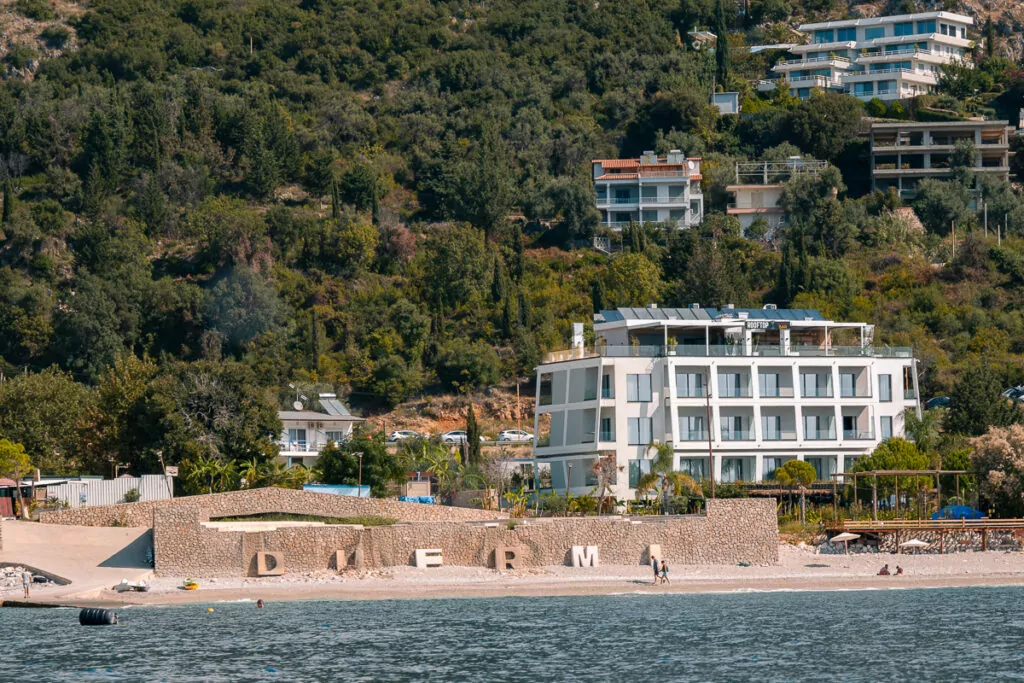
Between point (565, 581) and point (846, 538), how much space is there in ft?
43.4

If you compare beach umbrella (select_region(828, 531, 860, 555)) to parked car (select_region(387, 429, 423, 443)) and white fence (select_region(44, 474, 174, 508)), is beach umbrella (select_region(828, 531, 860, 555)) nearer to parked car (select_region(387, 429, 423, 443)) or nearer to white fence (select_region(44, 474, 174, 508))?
white fence (select_region(44, 474, 174, 508))

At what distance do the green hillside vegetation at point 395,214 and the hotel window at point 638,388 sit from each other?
19704 mm

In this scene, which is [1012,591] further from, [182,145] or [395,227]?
[182,145]

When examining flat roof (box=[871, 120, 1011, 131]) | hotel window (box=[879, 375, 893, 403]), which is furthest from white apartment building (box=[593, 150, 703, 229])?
hotel window (box=[879, 375, 893, 403])

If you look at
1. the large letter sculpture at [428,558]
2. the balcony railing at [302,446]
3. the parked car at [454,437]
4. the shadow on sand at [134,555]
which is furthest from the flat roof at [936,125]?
the shadow on sand at [134,555]

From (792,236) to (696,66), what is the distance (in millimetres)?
32114

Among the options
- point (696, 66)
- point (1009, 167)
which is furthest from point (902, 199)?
point (696, 66)

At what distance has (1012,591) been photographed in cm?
6306

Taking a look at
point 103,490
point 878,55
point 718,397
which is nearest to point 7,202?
point 103,490

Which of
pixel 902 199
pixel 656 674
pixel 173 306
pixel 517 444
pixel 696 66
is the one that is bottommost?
pixel 656 674

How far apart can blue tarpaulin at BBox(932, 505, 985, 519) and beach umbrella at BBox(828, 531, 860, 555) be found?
16.8 ft

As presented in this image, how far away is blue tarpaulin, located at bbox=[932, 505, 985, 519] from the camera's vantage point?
232 ft

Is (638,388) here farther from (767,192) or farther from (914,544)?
(767,192)

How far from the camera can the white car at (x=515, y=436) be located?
3922 inches
